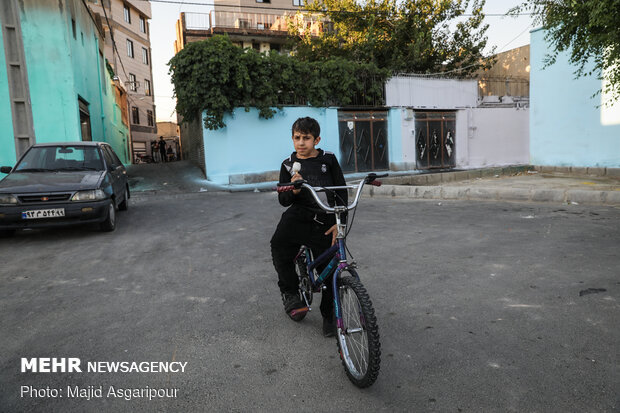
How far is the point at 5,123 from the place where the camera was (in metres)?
11.7

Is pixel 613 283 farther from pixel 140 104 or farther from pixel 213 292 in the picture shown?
pixel 140 104

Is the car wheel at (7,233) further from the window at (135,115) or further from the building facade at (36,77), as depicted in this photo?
the window at (135,115)

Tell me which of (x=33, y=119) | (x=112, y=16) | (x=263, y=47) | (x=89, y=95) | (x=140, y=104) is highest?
(x=112, y=16)

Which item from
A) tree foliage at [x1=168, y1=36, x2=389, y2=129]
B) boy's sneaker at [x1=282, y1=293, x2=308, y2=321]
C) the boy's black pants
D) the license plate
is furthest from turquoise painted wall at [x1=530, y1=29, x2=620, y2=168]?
the license plate

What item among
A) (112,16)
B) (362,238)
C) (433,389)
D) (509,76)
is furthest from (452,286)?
(112,16)

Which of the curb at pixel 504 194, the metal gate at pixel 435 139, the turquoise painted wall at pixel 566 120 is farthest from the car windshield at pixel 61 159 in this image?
the metal gate at pixel 435 139

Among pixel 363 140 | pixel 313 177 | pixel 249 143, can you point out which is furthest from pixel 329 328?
pixel 363 140

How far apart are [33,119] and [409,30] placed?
1729cm

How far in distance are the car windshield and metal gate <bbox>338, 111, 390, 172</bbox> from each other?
11488 millimetres

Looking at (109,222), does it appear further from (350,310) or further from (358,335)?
(358,335)

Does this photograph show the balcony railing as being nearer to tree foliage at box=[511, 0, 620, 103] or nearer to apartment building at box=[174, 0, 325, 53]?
apartment building at box=[174, 0, 325, 53]

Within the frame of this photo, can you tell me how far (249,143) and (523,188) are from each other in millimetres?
9905

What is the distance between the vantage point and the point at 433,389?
7.47ft

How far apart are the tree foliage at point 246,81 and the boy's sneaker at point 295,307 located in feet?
41.3
